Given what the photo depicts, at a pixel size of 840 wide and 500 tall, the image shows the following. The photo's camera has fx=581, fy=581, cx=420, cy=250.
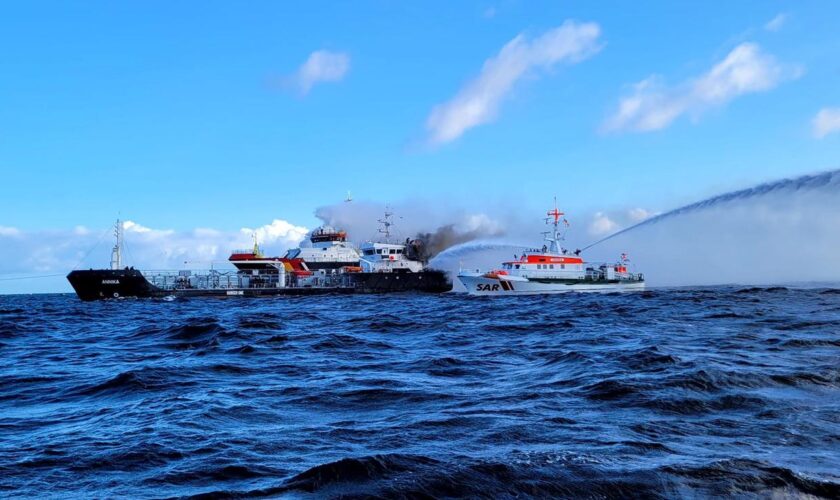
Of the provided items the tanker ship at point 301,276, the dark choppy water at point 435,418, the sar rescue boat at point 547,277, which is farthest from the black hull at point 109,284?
the dark choppy water at point 435,418

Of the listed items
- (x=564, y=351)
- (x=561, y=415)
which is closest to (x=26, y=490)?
(x=561, y=415)

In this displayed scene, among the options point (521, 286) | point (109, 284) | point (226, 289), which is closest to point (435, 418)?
point (521, 286)

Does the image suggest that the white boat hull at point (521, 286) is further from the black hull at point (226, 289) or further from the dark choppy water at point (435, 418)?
the dark choppy water at point (435, 418)

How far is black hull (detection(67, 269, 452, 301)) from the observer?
6725 cm

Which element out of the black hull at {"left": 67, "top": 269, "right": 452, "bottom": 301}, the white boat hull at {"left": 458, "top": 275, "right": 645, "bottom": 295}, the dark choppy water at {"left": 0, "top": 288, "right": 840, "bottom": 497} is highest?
the black hull at {"left": 67, "top": 269, "right": 452, "bottom": 301}

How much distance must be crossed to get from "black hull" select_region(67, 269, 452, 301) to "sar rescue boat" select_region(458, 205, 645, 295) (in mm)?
15920

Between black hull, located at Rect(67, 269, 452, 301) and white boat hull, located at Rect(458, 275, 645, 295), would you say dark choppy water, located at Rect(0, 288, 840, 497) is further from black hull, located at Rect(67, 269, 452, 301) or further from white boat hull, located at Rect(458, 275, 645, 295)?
black hull, located at Rect(67, 269, 452, 301)

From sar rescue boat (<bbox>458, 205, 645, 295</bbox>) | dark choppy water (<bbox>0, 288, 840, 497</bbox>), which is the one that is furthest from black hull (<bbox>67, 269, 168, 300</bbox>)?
dark choppy water (<bbox>0, 288, 840, 497</bbox>)

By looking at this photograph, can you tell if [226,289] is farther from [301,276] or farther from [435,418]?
[435,418]

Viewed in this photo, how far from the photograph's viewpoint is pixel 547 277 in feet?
203

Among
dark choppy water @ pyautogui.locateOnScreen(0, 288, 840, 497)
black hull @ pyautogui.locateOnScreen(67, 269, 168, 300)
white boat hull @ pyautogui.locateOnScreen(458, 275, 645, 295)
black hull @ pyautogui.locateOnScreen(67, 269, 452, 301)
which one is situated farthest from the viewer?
black hull @ pyautogui.locateOnScreen(67, 269, 452, 301)

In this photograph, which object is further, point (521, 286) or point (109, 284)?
point (109, 284)

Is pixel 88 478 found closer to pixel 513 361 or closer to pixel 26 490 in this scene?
pixel 26 490

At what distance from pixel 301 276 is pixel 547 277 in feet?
120
